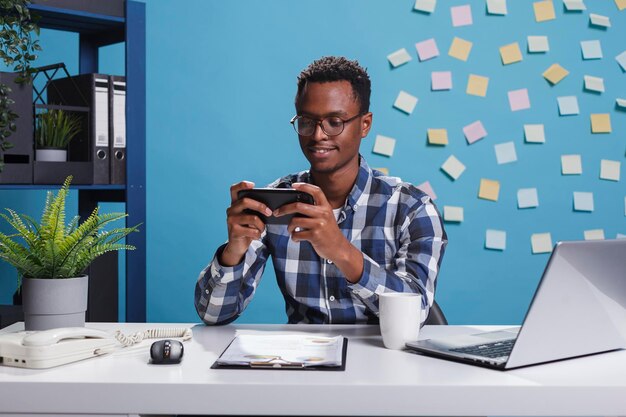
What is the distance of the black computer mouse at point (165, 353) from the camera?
1.26 m

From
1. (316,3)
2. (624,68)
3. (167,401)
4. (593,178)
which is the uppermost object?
(316,3)

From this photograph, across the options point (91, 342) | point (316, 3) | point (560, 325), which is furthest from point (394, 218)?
point (316, 3)

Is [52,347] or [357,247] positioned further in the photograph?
[357,247]

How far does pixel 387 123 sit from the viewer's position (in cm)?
290

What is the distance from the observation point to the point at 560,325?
1211mm

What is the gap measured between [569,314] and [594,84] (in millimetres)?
1975

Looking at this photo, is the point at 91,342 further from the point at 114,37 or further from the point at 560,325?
the point at 114,37

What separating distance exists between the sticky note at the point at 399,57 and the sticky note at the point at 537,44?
0.47m

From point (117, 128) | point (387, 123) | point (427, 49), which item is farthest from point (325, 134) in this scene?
point (427, 49)

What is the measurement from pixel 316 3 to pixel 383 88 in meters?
0.40

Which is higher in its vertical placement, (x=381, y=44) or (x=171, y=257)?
(x=381, y=44)

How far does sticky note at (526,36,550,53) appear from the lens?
Result: 2920mm

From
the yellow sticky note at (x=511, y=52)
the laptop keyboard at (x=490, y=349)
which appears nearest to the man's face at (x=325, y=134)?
the laptop keyboard at (x=490, y=349)

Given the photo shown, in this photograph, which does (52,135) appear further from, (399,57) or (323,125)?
(399,57)
